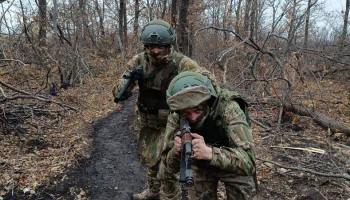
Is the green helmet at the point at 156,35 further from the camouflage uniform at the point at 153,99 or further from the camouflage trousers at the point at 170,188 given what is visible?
the camouflage trousers at the point at 170,188

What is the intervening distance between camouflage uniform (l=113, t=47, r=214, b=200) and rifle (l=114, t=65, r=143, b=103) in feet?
0.23

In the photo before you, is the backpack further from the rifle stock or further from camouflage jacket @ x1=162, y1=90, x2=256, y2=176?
the rifle stock

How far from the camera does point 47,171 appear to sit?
438 cm

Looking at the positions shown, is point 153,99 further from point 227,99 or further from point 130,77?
point 227,99

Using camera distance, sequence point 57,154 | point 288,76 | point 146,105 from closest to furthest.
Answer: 1. point 146,105
2. point 57,154
3. point 288,76

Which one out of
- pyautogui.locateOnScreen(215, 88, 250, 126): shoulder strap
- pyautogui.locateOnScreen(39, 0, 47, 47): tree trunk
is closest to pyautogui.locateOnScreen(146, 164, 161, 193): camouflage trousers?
pyautogui.locateOnScreen(215, 88, 250, 126): shoulder strap

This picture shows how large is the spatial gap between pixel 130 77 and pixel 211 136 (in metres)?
1.24

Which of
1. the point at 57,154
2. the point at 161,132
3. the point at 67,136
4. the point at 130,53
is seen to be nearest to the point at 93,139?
the point at 67,136

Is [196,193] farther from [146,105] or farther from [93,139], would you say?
[93,139]

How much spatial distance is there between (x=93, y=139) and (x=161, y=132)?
3.04 metres

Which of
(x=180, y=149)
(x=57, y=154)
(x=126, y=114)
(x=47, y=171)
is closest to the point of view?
(x=180, y=149)

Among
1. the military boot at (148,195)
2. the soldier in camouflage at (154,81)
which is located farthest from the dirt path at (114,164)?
the soldier in camouflage at (154,81)

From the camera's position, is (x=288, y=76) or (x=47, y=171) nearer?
(x=47, y=171)

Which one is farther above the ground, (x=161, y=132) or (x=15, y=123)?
(x=161, y=132)
